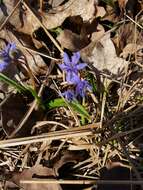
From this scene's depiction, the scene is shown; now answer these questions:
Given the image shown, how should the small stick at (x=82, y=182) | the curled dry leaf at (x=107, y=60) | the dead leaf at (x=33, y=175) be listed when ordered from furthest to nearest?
the curled dry leaf at (x=107, y=60)
the dead leaf at (x=33, y=175)
the small stick at (x=82, y=182)

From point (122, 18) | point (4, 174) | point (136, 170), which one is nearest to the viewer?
point (136, 170)

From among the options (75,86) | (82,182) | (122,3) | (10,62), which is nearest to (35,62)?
(10,62)

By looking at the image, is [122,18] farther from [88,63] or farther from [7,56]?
[7,56]

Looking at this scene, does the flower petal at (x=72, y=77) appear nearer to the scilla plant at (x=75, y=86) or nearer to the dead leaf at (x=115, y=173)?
the scilla plant at (x=75, y=86)

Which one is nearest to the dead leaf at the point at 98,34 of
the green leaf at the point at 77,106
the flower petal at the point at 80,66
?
the flower petal at the point at 80,66

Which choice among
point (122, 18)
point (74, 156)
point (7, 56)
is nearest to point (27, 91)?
point (7, 56)

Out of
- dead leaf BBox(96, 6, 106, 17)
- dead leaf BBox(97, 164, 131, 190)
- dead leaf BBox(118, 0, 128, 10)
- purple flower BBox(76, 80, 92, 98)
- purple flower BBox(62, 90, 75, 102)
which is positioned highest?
dead leaf BBox(118, 0, 128, 10)

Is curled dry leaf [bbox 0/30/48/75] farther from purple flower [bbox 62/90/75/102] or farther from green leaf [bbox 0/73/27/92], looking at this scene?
purple flower [bbox 62/90/75/102]

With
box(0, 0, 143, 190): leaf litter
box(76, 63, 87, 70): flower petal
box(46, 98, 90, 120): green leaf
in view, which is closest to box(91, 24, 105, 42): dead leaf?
box(0, 0, 143, 190): leaf litter
